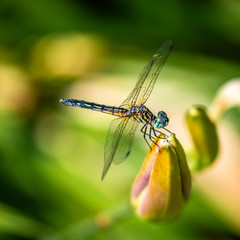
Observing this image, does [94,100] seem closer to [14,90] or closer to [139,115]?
[14,90]

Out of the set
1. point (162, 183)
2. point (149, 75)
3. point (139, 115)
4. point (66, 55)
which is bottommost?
point (162, 183)

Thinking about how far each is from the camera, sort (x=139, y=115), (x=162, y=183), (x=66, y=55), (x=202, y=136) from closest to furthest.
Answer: (x=162, y=183), (x=202, y=136), (x=139, y=115), (x=66, y=55)

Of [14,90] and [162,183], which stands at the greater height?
[14,90]

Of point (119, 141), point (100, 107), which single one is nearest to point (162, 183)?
point (119, 141)

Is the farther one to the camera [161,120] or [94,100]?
[94,100]

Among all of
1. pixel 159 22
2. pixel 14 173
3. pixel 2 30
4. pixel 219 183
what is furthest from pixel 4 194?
pixel 159 22

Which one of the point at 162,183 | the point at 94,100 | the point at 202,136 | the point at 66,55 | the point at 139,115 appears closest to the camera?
the point at 162,183
